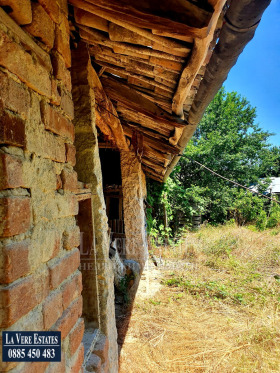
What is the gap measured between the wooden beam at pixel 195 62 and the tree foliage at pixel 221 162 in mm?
6517

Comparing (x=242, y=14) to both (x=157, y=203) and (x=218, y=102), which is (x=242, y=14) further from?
(x=218, y=102)

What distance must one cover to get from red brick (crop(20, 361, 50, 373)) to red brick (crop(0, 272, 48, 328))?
0.48 ft

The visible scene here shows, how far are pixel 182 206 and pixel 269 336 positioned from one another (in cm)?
563

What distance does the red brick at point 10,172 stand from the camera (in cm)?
62

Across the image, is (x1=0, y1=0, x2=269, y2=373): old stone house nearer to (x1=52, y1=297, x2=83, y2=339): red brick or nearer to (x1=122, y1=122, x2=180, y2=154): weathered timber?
(x1=52, y1=297, x2=83, y2=339): red brick

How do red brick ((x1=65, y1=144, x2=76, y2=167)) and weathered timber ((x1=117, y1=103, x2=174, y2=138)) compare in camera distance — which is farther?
weathered timber ((x1=117, y1=103, x2=174, y2=138))

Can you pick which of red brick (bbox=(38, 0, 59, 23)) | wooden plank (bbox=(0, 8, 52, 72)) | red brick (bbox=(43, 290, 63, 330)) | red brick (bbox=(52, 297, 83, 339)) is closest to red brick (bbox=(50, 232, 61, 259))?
red brick (bbox=(43, 290, 63, 330))

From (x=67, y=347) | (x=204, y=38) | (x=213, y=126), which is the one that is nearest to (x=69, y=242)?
(x=67, y=347)

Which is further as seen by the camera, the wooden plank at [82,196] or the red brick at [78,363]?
the wooden plank at [82,196]

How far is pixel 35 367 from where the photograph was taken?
0.67m

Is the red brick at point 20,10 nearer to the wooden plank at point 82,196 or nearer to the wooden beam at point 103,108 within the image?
the wooden plank at point 82,196

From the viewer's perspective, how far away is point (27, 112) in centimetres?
76

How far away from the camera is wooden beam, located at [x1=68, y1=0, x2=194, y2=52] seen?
A: 106 centimetres

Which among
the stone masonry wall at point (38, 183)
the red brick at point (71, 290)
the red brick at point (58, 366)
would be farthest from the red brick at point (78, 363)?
the red brick at point (71, 290)
